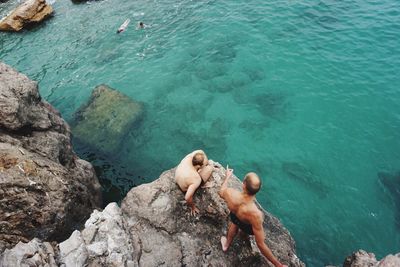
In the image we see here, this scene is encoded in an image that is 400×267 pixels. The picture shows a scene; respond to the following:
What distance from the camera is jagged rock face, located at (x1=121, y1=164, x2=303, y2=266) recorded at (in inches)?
405

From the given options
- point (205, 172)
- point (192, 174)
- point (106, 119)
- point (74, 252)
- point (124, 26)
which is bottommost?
point (106, 119)

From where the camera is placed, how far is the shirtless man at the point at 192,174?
421 inches

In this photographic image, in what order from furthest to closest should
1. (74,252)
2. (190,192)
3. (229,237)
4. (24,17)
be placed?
(24,17) < (190,192) < (229,237) < (74,252)

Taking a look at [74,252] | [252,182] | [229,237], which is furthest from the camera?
[229,237]

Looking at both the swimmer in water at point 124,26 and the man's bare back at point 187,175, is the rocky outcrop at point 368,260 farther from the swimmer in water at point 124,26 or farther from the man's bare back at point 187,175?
the swimmer in water at point 124,26

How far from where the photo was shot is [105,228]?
33.1ft

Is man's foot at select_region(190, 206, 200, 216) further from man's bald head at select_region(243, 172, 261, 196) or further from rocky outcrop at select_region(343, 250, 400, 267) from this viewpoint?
rocky outcrop at select_region(343, 250, 400, 267)

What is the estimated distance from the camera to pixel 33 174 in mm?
10781

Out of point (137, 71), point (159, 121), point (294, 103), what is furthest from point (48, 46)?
point (294, 103)

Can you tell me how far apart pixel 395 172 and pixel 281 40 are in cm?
1441

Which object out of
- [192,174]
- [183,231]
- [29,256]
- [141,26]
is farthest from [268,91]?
[29,256]

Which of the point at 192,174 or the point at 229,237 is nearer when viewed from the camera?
the point at 229,237

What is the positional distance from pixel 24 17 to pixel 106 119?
833 inches

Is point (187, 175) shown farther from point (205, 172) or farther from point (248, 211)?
point (248, 211)
